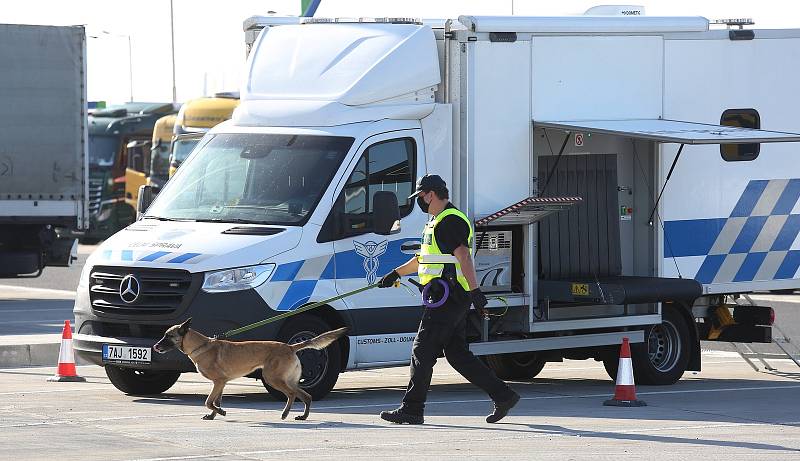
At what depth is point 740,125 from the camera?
1552cm

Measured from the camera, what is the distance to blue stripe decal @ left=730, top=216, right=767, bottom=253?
15547 mm

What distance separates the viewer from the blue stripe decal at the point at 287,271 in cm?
1283

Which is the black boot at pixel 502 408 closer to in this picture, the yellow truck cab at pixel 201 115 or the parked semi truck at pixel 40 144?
the parked semi truck at pixel 40 144

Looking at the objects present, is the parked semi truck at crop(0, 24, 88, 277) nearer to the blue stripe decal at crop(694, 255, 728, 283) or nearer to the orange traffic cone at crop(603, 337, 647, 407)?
the blue stripe decal at crop(694, 255, 728, 283)

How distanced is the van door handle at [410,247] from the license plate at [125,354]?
2.23m

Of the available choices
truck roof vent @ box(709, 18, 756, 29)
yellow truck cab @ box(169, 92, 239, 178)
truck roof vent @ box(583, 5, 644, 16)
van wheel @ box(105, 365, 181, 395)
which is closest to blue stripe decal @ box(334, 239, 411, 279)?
van wheel @ box(105, 365, 181, 395)

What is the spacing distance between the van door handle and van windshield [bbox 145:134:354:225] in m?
0.83

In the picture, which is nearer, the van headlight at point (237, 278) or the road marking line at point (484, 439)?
the road marking line at point (484, 439)

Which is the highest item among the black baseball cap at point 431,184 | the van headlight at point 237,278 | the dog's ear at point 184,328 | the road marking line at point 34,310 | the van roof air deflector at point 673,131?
the van roof air deflector at point 673,131

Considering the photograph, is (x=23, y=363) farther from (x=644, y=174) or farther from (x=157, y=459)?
(x=157, y=459)

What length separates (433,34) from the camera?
13984 mm

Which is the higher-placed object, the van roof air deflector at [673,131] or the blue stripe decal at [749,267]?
the van roof air deflector at [673,131]

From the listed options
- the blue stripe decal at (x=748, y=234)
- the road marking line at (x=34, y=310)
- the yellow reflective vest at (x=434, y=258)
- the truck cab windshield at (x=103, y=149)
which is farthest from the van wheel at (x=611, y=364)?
the truck cab windshield at (x=103, y=149)

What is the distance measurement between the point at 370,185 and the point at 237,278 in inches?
57.7
